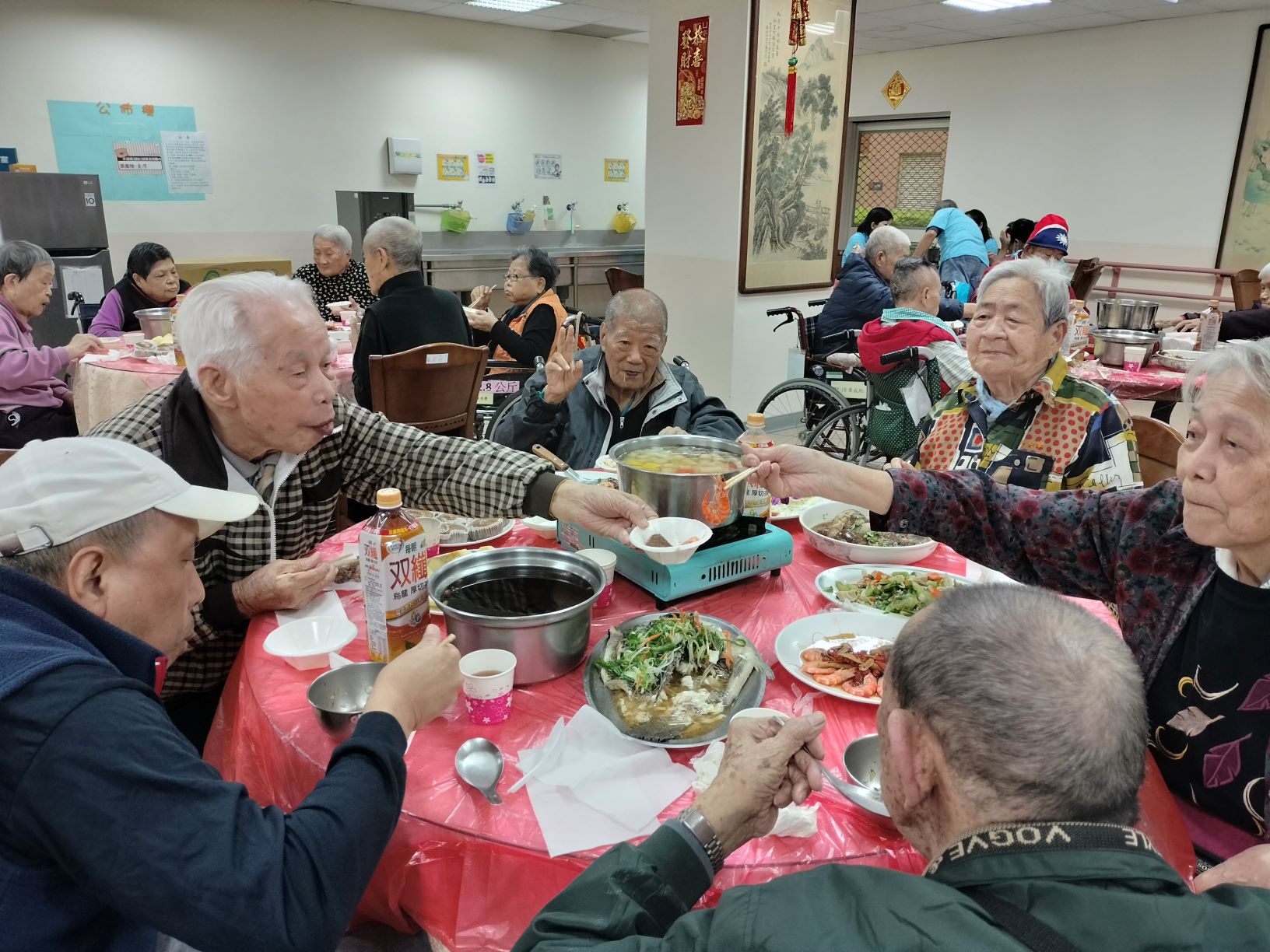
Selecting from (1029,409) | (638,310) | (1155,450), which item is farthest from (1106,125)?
(638,310)

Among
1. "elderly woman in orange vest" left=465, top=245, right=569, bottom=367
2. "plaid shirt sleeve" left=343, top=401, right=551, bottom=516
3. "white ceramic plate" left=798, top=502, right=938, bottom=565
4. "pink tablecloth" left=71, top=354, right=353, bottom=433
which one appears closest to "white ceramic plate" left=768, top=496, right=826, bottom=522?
"white ceramic plate" left=798, top=502, right=938, bottom=565

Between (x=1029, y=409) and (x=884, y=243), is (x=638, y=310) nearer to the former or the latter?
(x=1029, y=409)

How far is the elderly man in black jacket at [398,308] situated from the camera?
4.07m

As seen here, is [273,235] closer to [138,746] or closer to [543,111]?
[543,111]

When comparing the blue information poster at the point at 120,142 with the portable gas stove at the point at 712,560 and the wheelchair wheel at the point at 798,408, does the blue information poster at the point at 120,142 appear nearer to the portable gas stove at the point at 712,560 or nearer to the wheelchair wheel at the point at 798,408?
the wheelchair wheel at the point at 798,408

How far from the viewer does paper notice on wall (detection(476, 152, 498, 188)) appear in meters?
Result: 9.14

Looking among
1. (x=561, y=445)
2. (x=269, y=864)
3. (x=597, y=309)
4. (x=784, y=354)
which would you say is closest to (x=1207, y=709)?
(x=269, y=864)

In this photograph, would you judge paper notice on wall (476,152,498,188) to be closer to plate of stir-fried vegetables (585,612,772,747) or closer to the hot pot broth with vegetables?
the hot pot broth with vegetables

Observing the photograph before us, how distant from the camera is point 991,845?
0.78 metres

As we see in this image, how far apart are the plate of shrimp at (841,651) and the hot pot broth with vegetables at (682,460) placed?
0.39 metres

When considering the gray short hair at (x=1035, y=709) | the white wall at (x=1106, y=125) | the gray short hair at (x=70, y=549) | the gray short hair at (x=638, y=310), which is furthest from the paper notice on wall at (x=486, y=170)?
the gray short hair at (x=1035, y=709)

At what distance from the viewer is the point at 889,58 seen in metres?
11.0

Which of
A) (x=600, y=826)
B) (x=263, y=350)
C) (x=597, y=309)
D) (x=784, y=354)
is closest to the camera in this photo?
(x=600, y=826)

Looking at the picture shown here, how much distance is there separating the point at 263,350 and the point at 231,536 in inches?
16.5
